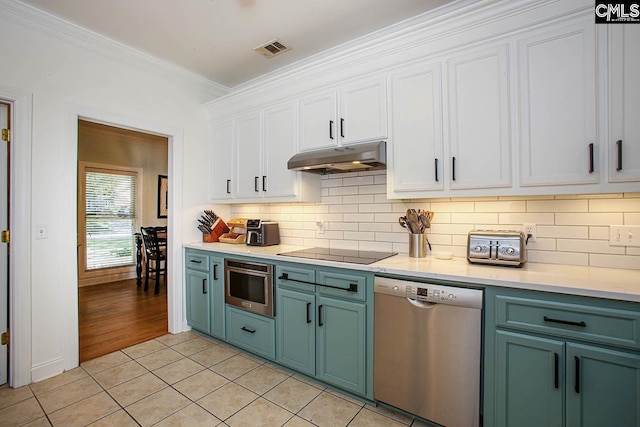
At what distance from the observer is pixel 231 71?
10.9ft

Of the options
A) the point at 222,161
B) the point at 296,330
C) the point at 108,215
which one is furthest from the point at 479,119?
the point at 108,215

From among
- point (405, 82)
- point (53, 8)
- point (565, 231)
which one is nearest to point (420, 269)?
point (565, 231)

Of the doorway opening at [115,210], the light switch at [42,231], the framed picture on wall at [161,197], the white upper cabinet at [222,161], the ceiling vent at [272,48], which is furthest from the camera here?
the framed picture on wall at [161,197]

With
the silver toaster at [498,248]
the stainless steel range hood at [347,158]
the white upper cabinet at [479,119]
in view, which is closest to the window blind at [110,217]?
the stainless steel range hood at [347,158]

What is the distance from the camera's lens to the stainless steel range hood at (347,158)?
2164 mm

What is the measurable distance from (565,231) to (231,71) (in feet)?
11.1

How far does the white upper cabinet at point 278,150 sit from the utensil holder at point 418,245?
1.17 meters

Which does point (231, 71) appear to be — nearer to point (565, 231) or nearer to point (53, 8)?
point (53, 8)

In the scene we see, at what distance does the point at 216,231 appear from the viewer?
348 centimetres

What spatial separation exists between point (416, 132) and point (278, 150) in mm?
1334

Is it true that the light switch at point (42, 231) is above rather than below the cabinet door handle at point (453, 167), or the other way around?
below

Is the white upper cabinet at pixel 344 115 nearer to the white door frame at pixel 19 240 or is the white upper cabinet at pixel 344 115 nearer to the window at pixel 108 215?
the white door frame at pixel 19 240

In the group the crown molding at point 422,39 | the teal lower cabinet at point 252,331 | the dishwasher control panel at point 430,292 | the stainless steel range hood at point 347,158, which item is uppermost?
the crown molding at point 422,39

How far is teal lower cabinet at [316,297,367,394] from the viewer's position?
2006 mm
